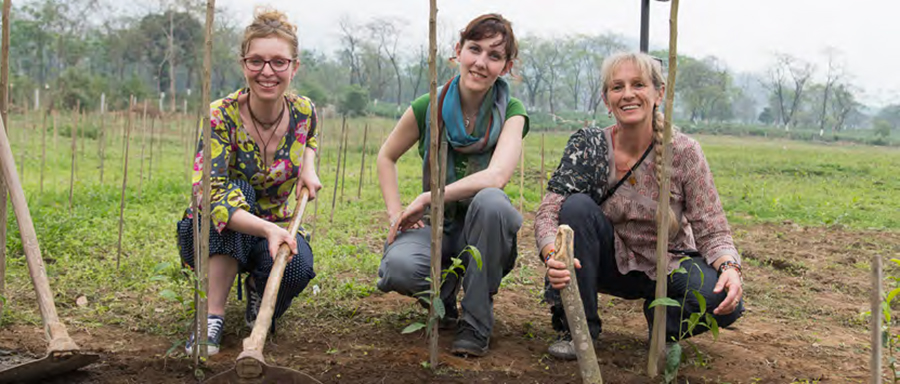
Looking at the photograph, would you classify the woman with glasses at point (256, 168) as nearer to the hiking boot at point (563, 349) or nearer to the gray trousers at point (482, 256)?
the gray trousers at point (482, 256)

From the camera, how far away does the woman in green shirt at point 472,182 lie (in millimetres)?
2441

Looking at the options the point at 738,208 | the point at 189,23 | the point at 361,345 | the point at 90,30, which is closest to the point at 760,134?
the point at 189,23

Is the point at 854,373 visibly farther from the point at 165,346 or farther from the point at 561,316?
the point at 165,346

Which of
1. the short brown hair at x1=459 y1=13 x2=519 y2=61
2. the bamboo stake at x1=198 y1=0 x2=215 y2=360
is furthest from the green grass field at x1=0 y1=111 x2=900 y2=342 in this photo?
the short brown hair at x1=459 y1=13 x2=519 y2=61

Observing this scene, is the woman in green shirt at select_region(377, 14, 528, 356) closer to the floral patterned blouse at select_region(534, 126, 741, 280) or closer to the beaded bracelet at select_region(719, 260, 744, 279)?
the floral patterned blouse at select_region(534, 126, 741, 280)

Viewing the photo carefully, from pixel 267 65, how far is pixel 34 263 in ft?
3.15

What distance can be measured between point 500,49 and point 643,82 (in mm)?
523

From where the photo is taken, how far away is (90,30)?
40281mm

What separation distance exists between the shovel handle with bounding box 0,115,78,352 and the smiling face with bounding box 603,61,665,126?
181 cm

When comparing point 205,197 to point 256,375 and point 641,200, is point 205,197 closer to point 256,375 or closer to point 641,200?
point 256,375

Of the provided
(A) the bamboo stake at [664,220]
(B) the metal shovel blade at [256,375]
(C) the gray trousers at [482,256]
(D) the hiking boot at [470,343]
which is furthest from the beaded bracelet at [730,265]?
(B) the metal shovel blade at [256,375]

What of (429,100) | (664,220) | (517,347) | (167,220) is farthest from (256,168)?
(167,220)

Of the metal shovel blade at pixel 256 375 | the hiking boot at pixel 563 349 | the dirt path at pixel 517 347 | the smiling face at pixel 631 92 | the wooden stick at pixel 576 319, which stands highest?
the smiling face at pixel 631 92

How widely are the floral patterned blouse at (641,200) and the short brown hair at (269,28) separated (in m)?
1.07
